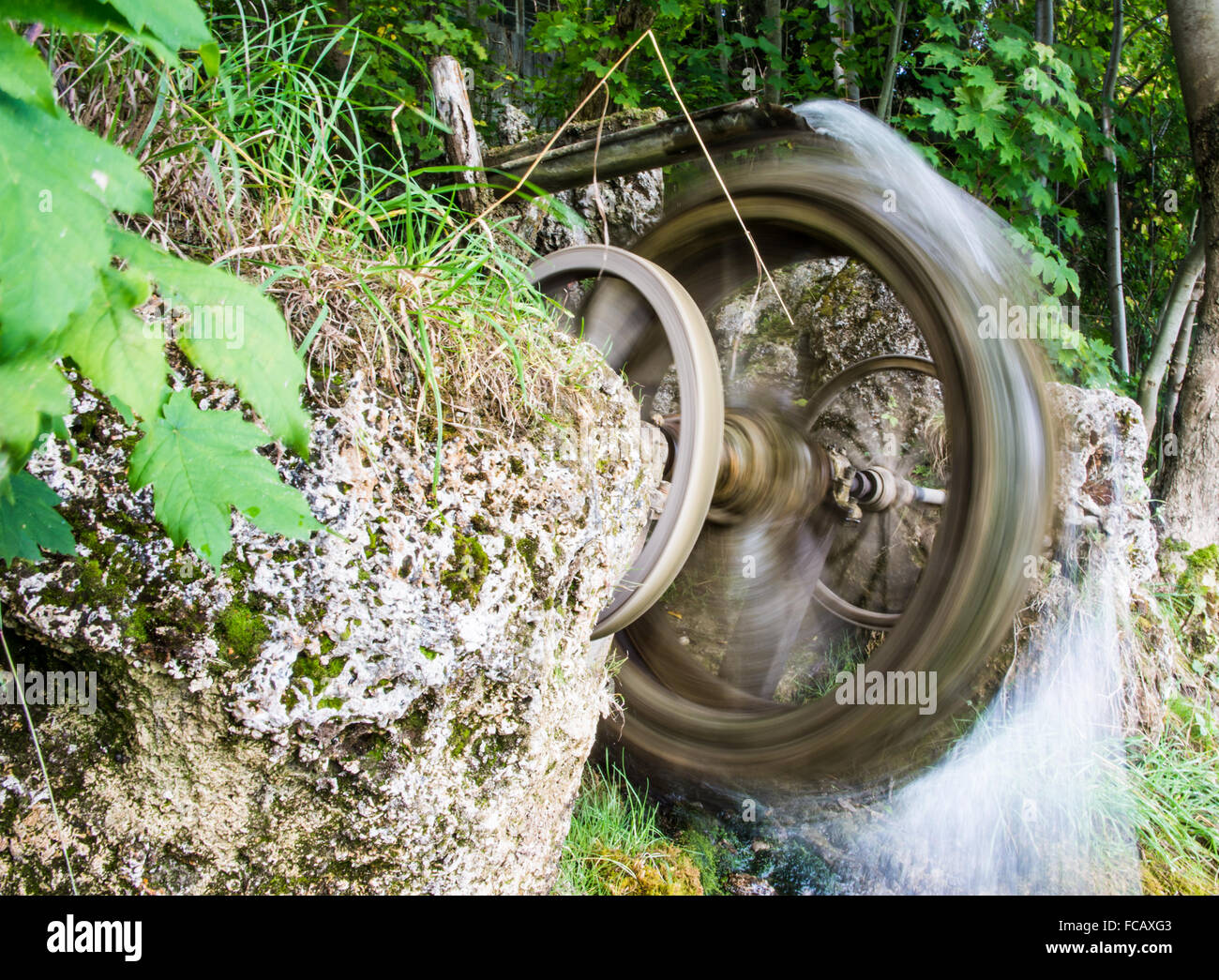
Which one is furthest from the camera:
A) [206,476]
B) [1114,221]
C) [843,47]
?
[1114,221]

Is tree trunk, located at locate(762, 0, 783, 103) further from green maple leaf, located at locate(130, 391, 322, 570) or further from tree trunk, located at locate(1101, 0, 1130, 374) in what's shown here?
green maple leaf, located at locate(130, 391, 322, 570)

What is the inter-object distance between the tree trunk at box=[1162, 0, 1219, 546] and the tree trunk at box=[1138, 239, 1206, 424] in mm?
570

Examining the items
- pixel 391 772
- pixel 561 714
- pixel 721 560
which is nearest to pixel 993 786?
pixel 721 560

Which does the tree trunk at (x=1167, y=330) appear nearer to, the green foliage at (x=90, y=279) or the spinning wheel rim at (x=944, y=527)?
the spinning wheel rim at (x=944, y=527)

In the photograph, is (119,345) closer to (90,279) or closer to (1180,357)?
(90,279)

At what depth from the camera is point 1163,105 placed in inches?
174

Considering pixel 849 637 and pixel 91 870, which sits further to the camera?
pixel 849 637

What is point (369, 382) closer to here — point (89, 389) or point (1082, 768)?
point (89, 389)

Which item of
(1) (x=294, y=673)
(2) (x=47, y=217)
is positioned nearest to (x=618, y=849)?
(1) (x=294, y=673)

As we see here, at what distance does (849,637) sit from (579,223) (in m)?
2.41

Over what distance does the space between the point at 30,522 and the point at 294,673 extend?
0.39m

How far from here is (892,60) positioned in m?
3.87

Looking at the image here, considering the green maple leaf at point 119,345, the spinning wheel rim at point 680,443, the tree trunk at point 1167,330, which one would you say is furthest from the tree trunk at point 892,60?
the green maple leaf at point 119,345

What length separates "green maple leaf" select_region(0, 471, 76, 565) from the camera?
2.82 ft
